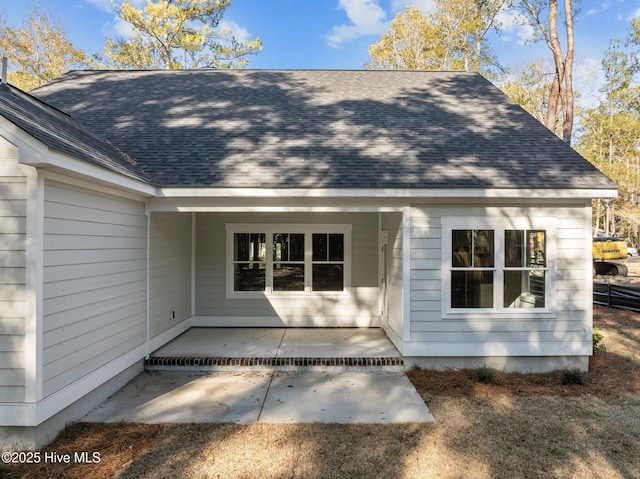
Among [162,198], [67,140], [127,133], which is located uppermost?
[127,133]

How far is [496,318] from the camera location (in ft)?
18.7

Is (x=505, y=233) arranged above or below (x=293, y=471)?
above

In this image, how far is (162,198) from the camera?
5.80 meters

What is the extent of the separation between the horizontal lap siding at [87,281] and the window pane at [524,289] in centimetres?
556

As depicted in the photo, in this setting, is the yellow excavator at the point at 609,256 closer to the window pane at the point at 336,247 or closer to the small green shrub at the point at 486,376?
the window pane at the point at 336,247

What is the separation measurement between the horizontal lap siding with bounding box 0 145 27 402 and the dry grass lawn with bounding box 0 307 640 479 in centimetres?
84

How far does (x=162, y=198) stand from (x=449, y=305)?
466cm

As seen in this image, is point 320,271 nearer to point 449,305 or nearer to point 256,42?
point 449,305


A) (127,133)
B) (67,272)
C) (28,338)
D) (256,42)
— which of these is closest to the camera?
(28,338)

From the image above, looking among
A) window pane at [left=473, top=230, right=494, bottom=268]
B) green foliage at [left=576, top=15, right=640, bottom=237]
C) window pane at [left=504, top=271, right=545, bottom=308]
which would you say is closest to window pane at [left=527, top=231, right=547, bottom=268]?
window pane at [left=504, top=271, right=545, bottom=308]

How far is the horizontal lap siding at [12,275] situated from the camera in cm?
359

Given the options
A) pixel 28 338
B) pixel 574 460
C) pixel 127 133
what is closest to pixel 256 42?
pixel 127 133

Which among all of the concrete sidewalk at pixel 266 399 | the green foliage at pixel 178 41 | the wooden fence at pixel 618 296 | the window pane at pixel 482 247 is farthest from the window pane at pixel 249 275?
the green foliage at pixel 178 41

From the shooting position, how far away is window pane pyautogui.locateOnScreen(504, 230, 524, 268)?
575 centimetres
